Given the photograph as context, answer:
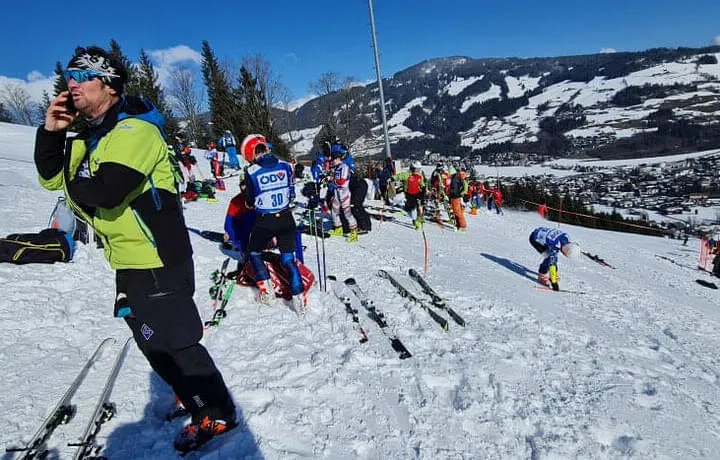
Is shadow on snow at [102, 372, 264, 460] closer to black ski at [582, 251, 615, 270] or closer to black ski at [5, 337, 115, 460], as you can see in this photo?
black ski at [5, 337, 115, 460]

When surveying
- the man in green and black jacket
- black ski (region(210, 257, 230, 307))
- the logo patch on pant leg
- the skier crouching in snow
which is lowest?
the skier crouching in snow

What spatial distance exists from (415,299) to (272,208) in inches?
87.0

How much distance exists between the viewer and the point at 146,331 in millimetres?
2148

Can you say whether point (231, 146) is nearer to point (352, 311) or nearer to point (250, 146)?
point (250, 146)

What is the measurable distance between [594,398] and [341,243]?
6299 millimetres

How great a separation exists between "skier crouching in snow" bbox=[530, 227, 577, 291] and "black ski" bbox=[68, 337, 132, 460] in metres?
6.83

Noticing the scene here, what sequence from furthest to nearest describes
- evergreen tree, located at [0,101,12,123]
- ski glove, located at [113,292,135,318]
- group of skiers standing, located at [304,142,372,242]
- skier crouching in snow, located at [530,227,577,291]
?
evergreen tree, located at [0,101,12,123]
group of skiers standing, located at [304,142,372,242]
skier crouching in snow, located at [530,227,577,291]
ski glove, located at [113,292,135,318]

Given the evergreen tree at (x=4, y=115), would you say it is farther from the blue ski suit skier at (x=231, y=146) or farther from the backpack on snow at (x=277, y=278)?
the backpack on snow at (x=277, y=278)

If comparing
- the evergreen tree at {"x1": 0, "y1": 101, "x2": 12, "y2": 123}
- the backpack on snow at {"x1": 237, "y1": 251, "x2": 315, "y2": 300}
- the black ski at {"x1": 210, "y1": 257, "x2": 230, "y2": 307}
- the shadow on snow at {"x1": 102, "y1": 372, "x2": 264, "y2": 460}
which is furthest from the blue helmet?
the evergreen tree at {"x1": 0, "y1": 101, "x2": 12, "y2": 123}

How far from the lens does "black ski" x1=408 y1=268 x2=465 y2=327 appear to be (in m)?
4.60

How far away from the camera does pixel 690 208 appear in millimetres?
66500

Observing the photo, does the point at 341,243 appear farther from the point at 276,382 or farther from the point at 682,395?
the point at 682,395

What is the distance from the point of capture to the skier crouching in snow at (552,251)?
278 inches

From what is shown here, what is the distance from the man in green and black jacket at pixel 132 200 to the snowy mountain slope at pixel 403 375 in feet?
2.68
